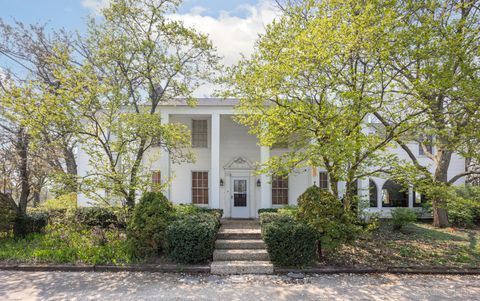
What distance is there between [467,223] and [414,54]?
31.9ft

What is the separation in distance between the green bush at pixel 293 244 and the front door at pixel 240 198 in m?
6.91

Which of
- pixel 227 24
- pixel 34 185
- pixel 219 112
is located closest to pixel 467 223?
pixel 219 112

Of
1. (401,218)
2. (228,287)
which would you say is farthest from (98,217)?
(401,218)

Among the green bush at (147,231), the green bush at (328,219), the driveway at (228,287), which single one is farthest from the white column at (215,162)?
the driveway at (228,287)

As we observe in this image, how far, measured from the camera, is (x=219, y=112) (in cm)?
1249

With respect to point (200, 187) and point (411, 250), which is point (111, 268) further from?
point (411, 250)

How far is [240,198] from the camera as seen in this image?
13.9 m

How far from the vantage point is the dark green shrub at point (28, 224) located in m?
9.35

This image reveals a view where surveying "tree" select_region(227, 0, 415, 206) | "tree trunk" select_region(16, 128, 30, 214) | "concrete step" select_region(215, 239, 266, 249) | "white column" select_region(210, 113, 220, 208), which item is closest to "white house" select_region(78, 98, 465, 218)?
"white column" select_region(210, 113, 220, 208)

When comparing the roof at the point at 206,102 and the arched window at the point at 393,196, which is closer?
the roof at the point at 206,102

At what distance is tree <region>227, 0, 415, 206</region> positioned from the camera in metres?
6.71

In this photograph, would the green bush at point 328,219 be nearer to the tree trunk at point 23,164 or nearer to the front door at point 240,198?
the front door at point 240,198

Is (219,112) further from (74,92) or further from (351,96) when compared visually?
(351,96)

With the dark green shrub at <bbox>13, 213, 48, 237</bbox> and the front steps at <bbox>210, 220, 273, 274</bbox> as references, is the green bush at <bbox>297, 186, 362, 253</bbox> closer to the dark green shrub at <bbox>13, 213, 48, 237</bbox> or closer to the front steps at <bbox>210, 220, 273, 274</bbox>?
the front steps at <bbox>210, 220, 273, 274</bbox>
